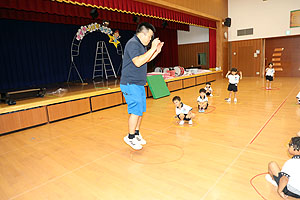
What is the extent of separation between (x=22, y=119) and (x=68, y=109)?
0.89 metres

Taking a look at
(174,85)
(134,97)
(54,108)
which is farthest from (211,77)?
(134,97)

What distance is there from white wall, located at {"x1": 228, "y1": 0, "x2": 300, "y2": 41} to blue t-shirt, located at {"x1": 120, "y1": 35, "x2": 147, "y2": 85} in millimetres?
9724

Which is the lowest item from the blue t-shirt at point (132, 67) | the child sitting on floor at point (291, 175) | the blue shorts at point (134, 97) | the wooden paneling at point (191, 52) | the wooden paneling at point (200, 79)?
the child sitting on floor at point (291, 175)

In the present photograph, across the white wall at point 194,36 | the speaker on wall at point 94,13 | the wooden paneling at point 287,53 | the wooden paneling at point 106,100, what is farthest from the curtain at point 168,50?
the wooden paneling at point 106,100

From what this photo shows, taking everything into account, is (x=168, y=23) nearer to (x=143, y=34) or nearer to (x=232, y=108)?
(x=232, y=108)

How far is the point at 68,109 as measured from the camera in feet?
14.8

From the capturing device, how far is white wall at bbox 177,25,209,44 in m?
12.0

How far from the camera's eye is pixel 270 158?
7.61ft

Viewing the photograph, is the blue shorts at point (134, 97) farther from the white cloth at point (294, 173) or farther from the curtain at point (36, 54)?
the curtain at point (36, 54)

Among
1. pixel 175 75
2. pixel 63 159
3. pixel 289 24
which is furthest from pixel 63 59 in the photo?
pixel 289 24

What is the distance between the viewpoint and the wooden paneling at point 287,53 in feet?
31.9

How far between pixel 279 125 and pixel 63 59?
7.40 m

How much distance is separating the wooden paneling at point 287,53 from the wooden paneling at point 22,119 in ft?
34.2

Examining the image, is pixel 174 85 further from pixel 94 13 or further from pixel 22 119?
pixel 22 119
